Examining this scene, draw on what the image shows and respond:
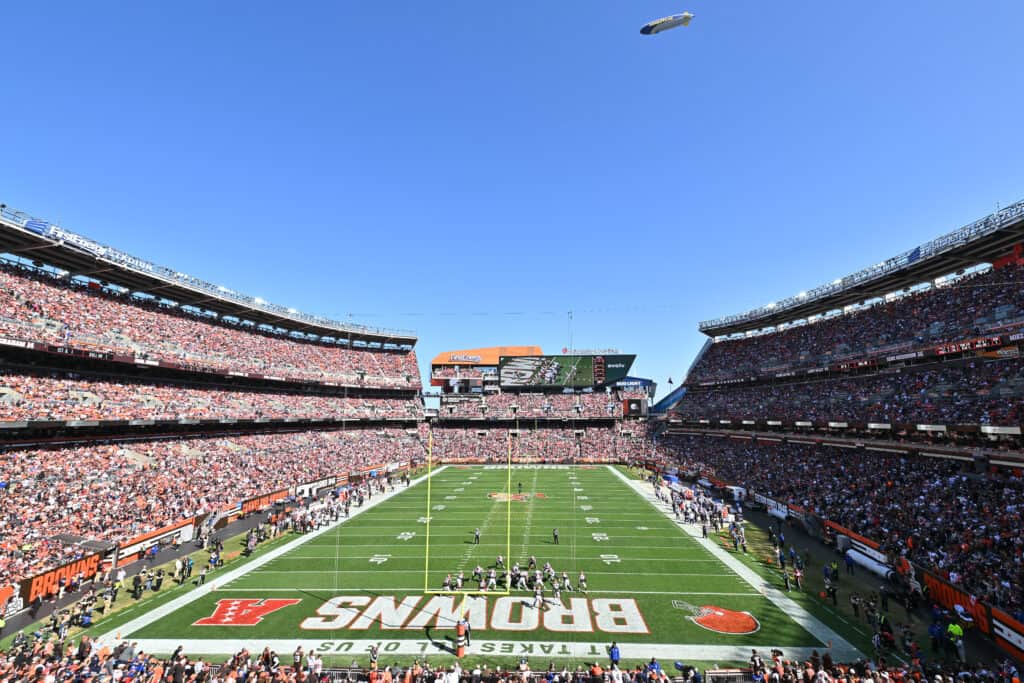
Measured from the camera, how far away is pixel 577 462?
186 ft

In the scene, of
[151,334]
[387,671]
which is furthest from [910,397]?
[151,334]

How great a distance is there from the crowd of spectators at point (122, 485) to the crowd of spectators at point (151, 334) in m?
7.33

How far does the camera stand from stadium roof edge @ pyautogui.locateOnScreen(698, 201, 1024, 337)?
1075 inches

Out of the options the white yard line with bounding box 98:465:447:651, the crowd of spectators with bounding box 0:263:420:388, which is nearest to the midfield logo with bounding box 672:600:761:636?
the white yard line with bounding box 98:465:447:651

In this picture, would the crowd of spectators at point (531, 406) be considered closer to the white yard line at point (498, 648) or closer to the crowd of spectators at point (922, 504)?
the crowd of spectators at point (922, 504)

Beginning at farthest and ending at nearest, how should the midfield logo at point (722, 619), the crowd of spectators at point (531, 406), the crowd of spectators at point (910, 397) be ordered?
the crowd of spectators at point (531, 406) → the crowd of spectators at point (910, 397) → the midfield logo at point (722, 619)

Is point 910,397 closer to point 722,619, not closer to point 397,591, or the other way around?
point 722,619

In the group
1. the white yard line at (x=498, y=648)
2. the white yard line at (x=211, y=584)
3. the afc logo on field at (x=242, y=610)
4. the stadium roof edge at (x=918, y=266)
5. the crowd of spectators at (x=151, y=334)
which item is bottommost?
the white yard line at (x=211, y=584)

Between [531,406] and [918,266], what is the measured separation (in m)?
43.4

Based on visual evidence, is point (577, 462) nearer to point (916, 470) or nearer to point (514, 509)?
point (514, 509)

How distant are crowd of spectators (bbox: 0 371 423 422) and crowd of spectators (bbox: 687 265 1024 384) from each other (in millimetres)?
45323

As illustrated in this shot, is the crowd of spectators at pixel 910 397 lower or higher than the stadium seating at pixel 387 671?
higher

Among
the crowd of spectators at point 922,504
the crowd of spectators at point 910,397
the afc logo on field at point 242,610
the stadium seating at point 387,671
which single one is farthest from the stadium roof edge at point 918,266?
the afc logo on field at point 242,610

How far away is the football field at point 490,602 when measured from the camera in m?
14.9
